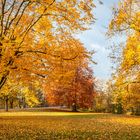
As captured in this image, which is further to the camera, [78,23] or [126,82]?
[126,82]

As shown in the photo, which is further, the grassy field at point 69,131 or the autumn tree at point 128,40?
the autumn tree at point 128,40

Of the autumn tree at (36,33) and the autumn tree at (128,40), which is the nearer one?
the autumn tree at (36,33)

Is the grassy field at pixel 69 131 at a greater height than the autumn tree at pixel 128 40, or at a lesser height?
lesser

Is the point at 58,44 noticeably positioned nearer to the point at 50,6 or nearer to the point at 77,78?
the point at 50,6

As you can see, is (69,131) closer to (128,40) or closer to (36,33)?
(36,33)

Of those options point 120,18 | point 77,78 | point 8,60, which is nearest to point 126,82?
point 120,18

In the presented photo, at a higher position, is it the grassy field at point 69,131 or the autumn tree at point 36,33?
the autumn tree at point 36,33

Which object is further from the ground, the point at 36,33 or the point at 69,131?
the point at 36,33

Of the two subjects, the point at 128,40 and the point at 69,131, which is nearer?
the point at 69,131

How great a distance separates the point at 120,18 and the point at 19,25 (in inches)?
551

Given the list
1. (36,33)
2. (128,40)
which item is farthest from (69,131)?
(128,40)

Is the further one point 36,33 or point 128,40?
point 128,40

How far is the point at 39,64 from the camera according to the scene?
21344 millimetres

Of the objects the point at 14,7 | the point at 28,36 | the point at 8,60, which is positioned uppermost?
the point at 14,7
